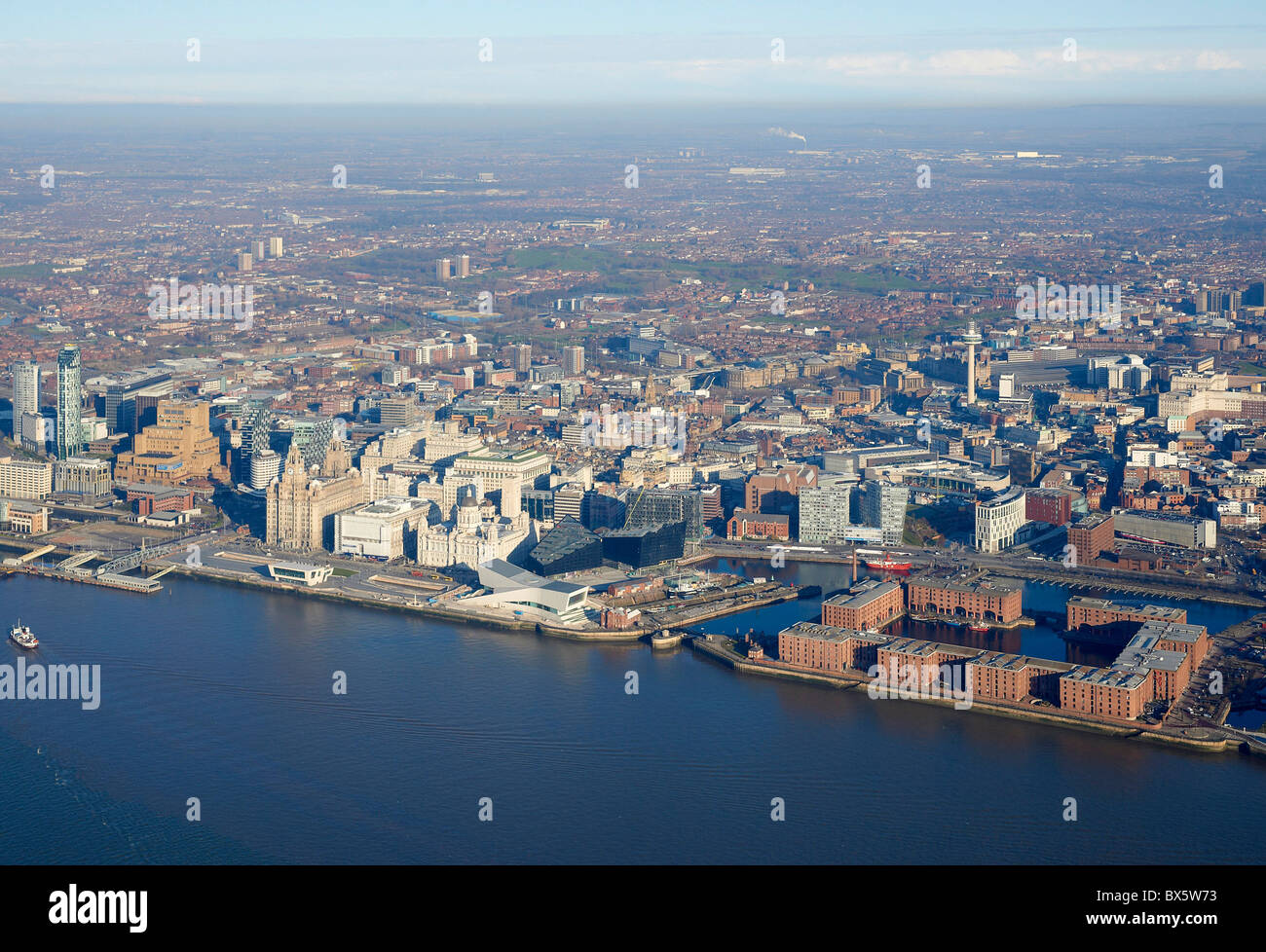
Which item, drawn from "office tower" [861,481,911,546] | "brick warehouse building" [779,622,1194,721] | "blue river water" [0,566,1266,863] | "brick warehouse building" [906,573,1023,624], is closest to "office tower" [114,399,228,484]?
"blue river water" [0,566,1266,863]

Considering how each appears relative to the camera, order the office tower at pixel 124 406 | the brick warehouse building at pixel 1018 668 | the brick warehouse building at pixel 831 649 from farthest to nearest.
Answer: the office tower at pixel 124 406 < the brick warehouse building at pixel 831 649 < the brick warehouse building at pixel 1018 668

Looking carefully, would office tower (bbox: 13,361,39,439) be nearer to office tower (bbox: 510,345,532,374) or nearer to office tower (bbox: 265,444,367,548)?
office tower (bbox: 265,444,367,548)

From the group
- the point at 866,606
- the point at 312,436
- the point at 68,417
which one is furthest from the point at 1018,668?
the point at 68,417

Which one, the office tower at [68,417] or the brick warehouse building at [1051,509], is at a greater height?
the office tower at [68,417]

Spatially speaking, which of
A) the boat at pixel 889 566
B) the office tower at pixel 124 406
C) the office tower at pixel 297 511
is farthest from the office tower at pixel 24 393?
the boat at pixel 889 566

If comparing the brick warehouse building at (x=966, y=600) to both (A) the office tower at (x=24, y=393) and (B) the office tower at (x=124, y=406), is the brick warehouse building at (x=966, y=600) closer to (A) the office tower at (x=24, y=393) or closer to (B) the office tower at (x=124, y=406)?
(B) the office tower at (x=124, y=406)

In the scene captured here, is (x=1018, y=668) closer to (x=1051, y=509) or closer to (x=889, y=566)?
(x=889, y=566)
